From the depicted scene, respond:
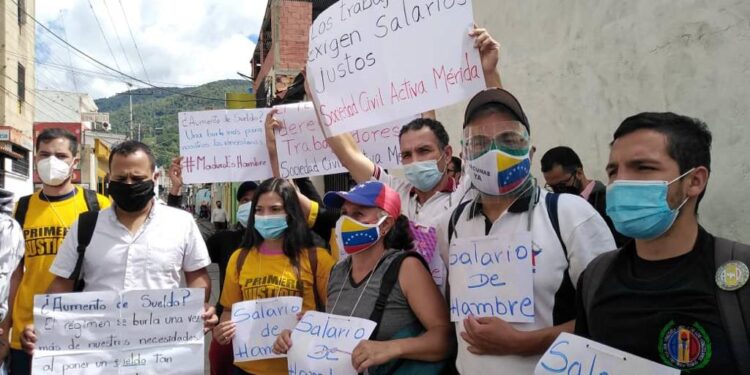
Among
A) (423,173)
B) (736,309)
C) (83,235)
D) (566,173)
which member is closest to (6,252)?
(83,235)

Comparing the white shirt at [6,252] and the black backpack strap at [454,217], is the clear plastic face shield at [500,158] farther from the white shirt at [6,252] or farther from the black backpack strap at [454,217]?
the white shirt at [6,252]

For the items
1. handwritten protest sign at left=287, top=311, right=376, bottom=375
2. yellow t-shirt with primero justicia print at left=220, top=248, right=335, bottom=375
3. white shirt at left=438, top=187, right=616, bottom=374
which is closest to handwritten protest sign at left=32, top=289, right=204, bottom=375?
yellow t-shirt with primero justicia print at left=220, top=248, right=335, bottom=375

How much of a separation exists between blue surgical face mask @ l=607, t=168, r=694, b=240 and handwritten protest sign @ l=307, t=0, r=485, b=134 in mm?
1134

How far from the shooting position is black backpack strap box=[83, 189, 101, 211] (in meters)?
3.47

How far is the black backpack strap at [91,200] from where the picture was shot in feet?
11.4

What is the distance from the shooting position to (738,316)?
149 centimetres

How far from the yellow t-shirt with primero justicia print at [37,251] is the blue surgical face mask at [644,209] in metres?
3.03

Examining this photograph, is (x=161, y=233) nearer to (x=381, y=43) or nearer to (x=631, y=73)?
(x=381, y=43)

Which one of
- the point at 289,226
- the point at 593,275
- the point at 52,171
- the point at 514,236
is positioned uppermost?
the point at 52,171

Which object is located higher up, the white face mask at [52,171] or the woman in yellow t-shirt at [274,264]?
the white face mask at [52,171]

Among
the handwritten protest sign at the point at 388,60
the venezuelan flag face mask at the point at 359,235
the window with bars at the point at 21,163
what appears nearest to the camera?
the venezuelan flag face mask at the point at 359,235

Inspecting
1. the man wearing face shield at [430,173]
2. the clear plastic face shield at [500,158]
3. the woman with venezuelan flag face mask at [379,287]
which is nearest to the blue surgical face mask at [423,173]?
the man wearing face shield at [430,173]

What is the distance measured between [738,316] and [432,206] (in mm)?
1523

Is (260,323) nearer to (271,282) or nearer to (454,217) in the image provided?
(271,282)
